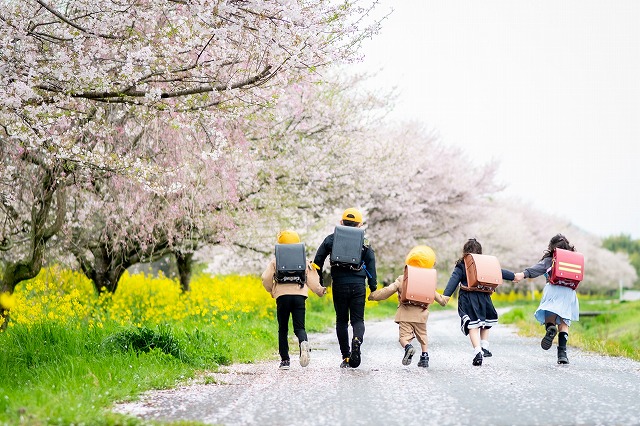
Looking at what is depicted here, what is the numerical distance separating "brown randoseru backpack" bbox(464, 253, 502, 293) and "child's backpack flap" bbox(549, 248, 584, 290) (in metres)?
0.89

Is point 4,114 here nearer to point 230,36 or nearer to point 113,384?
point 230,36

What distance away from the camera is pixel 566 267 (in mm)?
10508

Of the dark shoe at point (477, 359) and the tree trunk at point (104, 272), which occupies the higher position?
the tree trunk at point (104, 272)

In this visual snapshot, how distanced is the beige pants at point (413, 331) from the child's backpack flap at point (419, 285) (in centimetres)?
34

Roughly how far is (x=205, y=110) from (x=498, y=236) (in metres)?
51.0

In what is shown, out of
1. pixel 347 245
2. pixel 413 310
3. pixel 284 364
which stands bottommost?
pixel 284 364

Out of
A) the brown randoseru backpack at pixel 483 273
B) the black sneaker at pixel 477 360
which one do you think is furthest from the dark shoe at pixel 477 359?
the brown randoseru backpack at pixel 483 273

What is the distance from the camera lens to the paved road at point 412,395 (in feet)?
18.2

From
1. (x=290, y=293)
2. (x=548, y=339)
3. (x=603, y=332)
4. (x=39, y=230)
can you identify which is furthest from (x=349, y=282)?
(x=603, y=332)

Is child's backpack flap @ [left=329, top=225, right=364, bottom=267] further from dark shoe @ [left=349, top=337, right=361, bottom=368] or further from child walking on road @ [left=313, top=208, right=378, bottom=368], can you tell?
dark shoe @ [left=349, top=337, right=361, bottom=368]

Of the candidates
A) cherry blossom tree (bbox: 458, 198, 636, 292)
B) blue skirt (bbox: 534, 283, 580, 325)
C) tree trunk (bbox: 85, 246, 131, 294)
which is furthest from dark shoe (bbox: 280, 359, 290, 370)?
cherry blossom tree (bbox: 458, 198, 636, 292)

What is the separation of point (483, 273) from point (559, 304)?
4.13 feet

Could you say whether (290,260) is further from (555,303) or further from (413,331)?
(555,303)

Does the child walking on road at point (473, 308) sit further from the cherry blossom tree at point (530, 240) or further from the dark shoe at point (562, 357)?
the cherry blossom tree at point (530, 240)
